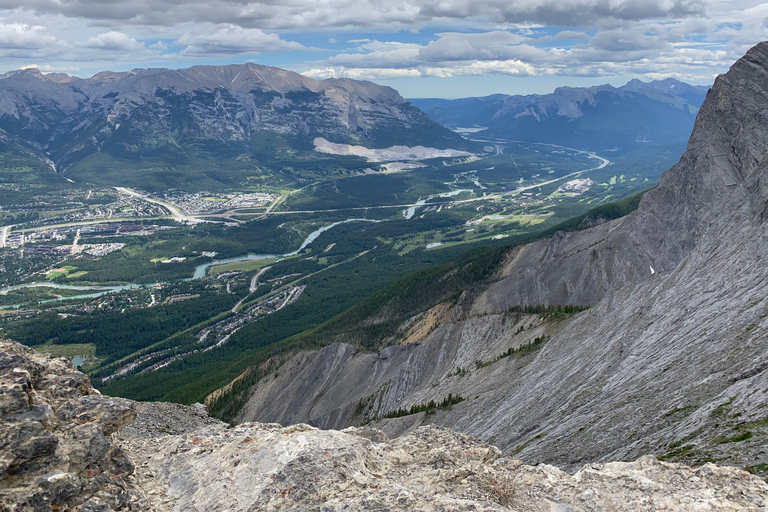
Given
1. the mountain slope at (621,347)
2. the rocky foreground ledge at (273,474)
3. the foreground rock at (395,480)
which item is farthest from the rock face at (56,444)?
the mountain slope at (621,347)

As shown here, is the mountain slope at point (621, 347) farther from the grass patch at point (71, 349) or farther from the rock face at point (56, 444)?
the grass patch at point (71, 349)

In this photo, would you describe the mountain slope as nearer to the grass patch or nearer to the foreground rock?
the foreground rock

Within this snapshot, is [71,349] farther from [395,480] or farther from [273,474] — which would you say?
[395,480]

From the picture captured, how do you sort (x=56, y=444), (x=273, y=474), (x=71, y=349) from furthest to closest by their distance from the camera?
(x=71, y=349)
(x=273, y=474)
(x=56, y=444)

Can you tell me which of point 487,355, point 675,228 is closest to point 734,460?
point 487,355

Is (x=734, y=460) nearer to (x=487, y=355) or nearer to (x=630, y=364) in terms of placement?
(x=630, y=364)

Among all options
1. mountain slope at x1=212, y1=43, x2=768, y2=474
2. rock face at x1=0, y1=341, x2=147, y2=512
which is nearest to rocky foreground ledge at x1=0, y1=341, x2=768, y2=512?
rock face at x1=0, y1=341, x2=147, y2=512

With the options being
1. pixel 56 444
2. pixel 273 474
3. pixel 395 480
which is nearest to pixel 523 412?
pixel 395 480

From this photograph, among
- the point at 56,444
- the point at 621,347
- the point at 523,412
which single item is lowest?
the point at 523,412
